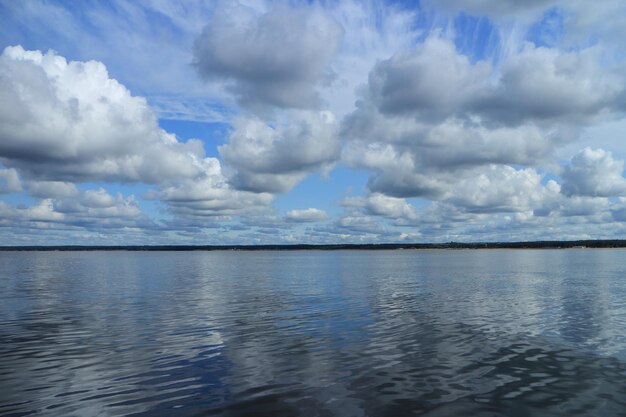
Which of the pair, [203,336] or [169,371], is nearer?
[169,371]

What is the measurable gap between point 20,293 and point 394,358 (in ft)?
186

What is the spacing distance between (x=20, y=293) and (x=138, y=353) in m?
44.9

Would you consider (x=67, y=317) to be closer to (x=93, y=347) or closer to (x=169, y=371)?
A: (x=93, y=347)

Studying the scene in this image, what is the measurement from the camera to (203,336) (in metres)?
32.8

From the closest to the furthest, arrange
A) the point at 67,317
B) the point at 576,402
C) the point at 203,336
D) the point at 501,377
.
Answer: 1. the point at 576,402
2. the point at 501,377
3. the point at 203,336
4. the point at 67,317

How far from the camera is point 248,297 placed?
58.0m

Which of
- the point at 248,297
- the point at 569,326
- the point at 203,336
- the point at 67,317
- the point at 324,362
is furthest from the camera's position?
the point at 248,297

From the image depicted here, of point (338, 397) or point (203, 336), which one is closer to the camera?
point (338, 397)

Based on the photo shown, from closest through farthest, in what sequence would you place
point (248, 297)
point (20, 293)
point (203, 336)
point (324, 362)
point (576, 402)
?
point (576, 402) < point (324, 362) < point (203, 336) < point (248, 297) < point (20, 293)

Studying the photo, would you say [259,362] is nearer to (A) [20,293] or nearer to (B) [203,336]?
(B) [203,336]

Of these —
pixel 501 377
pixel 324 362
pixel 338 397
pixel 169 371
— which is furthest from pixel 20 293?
pixel 501 377

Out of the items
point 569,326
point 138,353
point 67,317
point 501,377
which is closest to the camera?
point 501,377

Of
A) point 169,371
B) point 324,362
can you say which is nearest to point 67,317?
point 169,371

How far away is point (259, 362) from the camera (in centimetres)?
2545
